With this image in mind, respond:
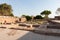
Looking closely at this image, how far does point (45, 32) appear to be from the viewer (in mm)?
5984

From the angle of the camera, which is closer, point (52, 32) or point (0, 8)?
point (52, 32)

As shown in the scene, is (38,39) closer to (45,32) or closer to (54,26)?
(45,32)

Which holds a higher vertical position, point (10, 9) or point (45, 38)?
point (10, 9)

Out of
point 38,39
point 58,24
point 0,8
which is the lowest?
point 38,39

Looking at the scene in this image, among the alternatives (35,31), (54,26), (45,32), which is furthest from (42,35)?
(54,26)

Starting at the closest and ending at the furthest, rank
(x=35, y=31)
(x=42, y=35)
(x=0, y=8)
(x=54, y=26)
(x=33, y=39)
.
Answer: (x=33, y=39)
(x=42, y=35)
(x=35, y=31)
(x=54, y=26)
(x=0, y=8)

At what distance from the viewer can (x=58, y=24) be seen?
6.98 metres

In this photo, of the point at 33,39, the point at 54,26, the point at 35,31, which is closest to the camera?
the point at 33,39

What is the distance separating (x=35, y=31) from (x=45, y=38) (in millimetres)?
1063

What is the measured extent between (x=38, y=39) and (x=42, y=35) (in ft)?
1.78

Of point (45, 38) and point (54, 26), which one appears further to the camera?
point (54, 26)

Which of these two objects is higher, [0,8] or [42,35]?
[0,8]

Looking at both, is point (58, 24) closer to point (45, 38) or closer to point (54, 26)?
point (54, 26)

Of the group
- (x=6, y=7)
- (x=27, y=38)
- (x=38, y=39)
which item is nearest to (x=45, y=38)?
(x=38, y=39)
